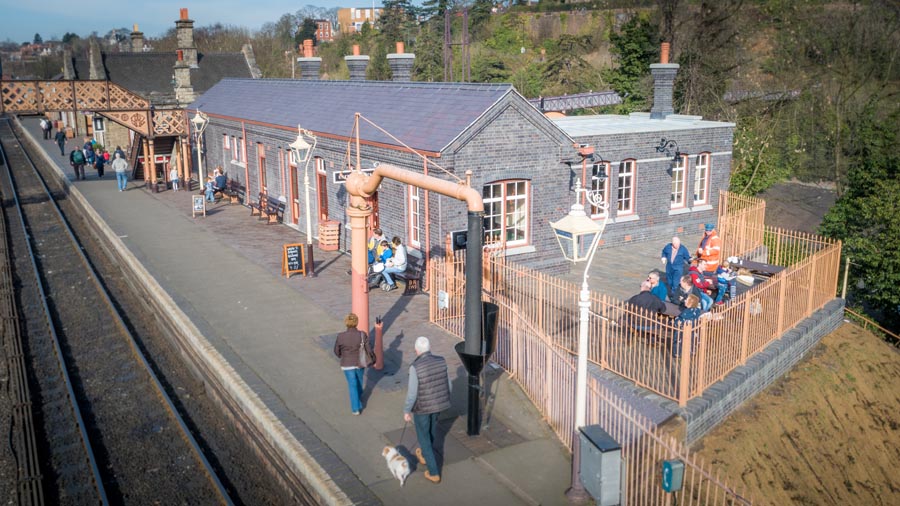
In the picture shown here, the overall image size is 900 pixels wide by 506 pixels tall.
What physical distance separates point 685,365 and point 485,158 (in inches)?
297

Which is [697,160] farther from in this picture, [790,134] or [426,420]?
[426,420]

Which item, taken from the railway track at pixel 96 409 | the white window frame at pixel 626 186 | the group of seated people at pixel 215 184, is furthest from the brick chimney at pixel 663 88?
the railway track at pixel 96 409

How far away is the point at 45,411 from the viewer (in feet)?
37.3

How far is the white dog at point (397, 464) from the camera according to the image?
8337 mm

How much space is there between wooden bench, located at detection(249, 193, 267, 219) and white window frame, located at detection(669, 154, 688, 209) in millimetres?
12475

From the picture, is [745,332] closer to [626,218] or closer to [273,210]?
[626,218]

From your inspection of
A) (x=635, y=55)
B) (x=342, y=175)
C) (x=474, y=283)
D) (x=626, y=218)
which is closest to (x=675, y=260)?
(x=626, y=218)

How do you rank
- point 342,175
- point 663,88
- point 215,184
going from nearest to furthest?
point 342,175 → point 663,88 → point 215,184

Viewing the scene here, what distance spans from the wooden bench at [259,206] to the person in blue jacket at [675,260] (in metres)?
13.9

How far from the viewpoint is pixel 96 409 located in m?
11.4

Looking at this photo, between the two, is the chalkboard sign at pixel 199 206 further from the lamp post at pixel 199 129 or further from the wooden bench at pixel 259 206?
the lamp post at pixel 199 129

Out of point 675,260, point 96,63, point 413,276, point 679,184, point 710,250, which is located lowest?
point 413,276

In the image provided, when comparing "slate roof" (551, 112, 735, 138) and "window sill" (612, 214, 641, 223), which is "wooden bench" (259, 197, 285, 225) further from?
"window sill" (612, 214, 641, 223)

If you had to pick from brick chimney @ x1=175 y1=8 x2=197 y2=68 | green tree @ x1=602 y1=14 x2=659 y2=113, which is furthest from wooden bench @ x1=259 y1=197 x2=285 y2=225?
brick chimney @ x1=175 y1=8 x2=197 y2=68
